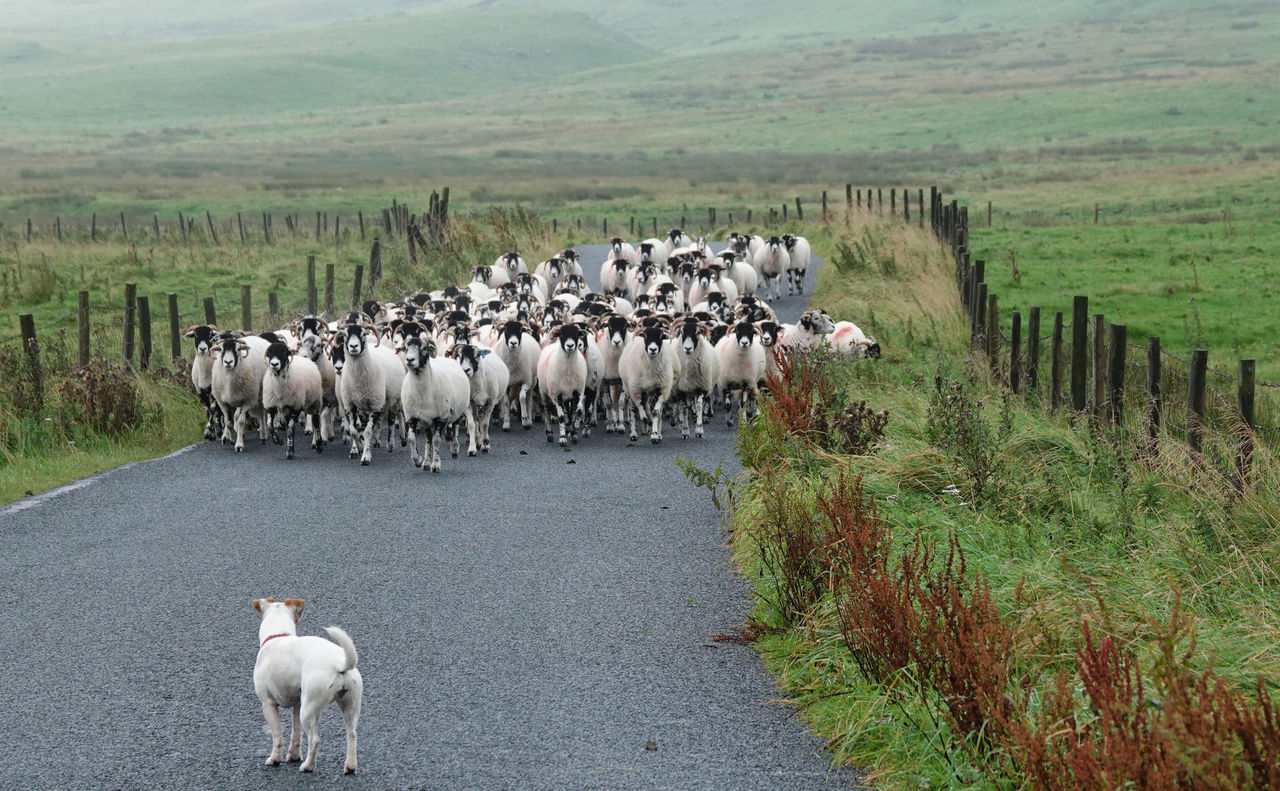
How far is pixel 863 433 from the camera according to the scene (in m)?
11.6

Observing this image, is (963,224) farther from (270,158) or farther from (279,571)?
(270,158)

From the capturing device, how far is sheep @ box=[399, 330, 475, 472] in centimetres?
1512

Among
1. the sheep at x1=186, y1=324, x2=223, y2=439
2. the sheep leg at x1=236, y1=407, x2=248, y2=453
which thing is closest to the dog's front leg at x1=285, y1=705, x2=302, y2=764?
the sheep leg at x1=236, y1=407, x2=248, y2=453

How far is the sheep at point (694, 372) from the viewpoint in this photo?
55.4ft

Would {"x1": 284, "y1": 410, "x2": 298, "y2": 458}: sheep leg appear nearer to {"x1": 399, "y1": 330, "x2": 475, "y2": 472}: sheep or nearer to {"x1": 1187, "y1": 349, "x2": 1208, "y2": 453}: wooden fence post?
{"x1": 399, "y1": 330, "x2": 475, "y2": 472}: sheep

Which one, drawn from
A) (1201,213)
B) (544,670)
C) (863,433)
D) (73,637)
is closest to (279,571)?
(73,637)

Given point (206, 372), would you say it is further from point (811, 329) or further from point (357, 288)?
point (357, 288)

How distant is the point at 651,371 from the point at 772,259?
1424 cm

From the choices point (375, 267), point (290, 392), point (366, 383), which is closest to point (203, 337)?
point (290, 392)

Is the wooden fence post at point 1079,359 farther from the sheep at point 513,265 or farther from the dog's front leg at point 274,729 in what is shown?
the sheep at point 513,265

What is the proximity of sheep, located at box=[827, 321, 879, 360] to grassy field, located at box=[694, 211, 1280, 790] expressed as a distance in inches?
175

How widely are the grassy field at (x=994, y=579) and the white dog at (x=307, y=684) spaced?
90.9 inches

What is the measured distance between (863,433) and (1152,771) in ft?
23.1

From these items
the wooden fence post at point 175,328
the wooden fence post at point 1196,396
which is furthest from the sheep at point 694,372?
the wooden fence post at point 175,328
